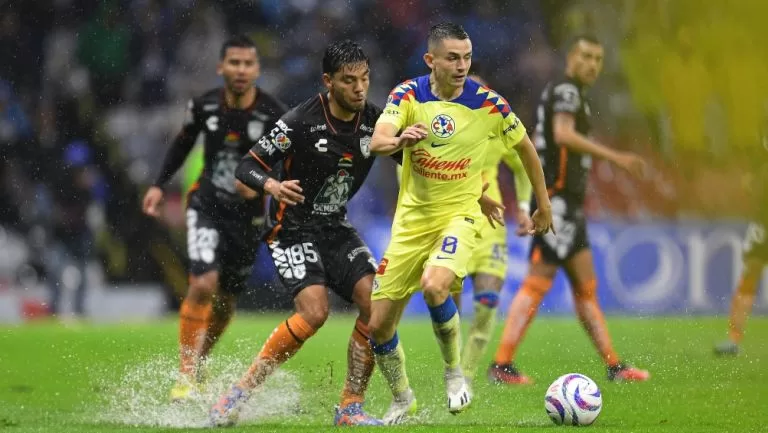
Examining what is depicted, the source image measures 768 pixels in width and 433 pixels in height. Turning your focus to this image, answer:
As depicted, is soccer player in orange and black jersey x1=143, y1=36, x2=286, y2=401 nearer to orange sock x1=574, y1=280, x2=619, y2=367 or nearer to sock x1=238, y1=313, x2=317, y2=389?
sock x1=238, y1=313, x2=317, y2=389

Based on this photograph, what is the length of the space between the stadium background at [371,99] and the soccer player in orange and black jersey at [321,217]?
840 cm

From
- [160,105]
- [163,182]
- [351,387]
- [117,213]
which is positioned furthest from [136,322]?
[351,387]

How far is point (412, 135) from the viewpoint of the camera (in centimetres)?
586

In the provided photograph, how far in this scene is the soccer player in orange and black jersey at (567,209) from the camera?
29.4 ft

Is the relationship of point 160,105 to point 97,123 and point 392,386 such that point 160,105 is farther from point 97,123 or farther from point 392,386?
point 392,386

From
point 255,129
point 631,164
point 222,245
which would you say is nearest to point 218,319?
point 222,245

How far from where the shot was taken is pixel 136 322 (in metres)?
14.3

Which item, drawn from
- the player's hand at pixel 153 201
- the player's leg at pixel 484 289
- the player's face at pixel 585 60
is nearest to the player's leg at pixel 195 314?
the player's hand at pixel 153 201

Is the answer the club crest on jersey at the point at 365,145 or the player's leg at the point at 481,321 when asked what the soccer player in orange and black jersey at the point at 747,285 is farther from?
the club crest on jersey at the point at 365,145

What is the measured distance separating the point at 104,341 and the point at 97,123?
5.44 metres

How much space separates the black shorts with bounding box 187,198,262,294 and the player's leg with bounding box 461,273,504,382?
1594 mm

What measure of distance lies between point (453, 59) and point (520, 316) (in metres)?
3.07

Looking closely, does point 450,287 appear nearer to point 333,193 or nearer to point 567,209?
point 333,193

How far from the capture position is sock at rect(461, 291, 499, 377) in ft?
27.3
